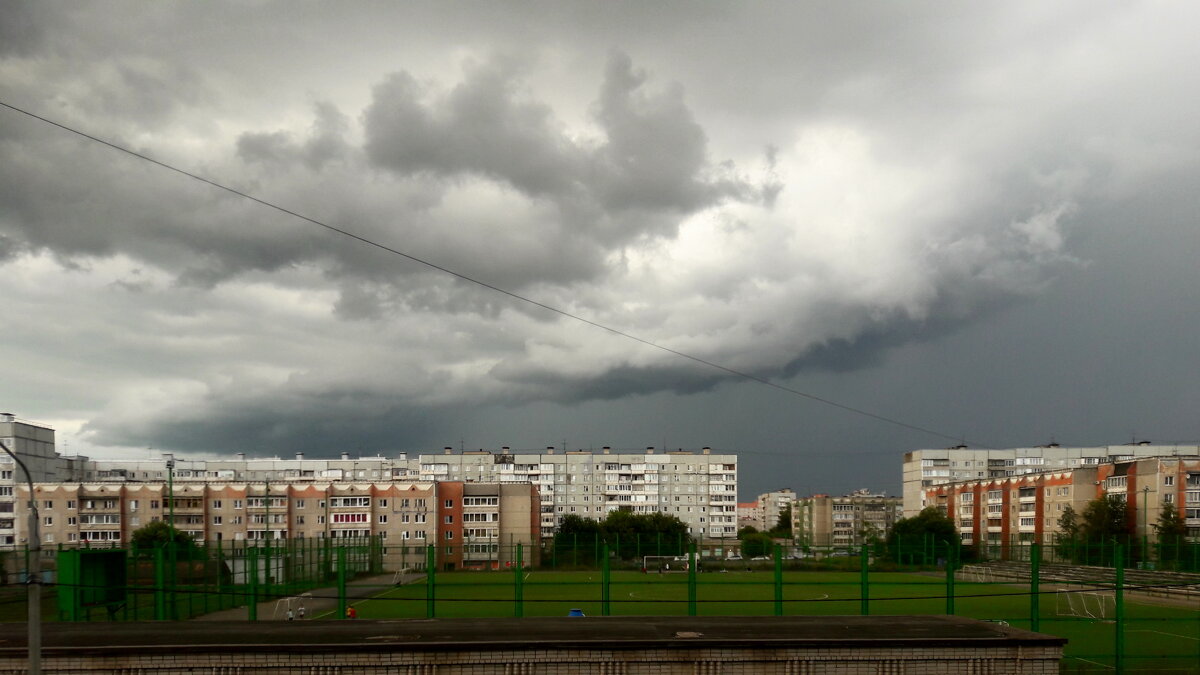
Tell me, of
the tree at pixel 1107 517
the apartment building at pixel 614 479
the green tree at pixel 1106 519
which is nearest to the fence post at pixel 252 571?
the green tree at pixel 1106 519

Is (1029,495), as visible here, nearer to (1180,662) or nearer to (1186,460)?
(1186,460)

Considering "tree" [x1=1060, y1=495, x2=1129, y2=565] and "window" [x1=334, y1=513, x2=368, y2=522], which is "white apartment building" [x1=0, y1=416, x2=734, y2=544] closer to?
"window" [x1=334, y1=513, x2=368, y2=522]

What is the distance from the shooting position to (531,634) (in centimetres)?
1445

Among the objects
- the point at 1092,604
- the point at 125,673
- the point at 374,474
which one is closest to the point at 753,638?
the point at 125,673

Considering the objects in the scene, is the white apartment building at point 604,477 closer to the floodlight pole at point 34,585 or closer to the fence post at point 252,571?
the fence post at point 252,571

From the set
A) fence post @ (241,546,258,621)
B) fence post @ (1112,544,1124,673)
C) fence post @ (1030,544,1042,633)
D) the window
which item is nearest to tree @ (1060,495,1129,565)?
fence post @ (1030,544,1042,633)

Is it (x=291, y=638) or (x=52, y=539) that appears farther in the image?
A: (x=52, y=539)

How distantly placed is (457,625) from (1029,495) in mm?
100584

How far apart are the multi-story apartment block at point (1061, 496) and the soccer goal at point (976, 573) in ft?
57.7

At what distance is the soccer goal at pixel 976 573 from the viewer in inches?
1686

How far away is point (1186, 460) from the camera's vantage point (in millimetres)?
84375

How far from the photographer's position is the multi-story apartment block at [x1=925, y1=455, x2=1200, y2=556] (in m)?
82.3

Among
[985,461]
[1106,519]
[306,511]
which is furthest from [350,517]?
[985,461]

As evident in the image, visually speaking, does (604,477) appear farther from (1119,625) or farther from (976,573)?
(1119,625)
